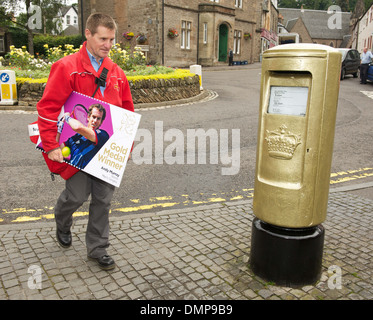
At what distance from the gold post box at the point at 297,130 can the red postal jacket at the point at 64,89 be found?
137 cm

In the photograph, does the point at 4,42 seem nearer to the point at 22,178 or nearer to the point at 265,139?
the point at 22,178

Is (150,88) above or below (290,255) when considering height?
above

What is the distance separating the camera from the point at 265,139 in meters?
3.21

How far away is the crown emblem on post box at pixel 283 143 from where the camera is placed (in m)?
3.06

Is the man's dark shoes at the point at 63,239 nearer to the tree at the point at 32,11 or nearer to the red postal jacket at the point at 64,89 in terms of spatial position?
the red postal jacket at the point at 64,89

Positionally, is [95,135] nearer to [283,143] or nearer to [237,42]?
[283,143]

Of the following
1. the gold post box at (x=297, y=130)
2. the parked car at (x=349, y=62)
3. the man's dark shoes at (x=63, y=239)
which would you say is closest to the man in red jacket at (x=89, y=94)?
the man's dark shoes at (x=63, y=239)

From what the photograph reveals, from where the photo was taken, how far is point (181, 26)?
103 feet

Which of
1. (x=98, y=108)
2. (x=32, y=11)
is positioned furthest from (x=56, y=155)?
(x=32, y=11)

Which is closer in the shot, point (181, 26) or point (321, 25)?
point (181, 26)

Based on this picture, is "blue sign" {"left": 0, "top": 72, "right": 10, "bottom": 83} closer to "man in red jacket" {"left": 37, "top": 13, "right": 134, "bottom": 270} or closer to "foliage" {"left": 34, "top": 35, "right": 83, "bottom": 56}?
"man in red jacket" {"left": 37, "top": 13, "right": 134, "bottom": 270}

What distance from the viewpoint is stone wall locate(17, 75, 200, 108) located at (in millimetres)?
11945

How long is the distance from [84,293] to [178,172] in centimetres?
350

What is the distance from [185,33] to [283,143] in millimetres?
30604
